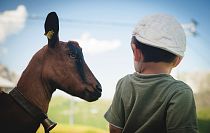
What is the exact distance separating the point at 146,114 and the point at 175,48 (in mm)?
163

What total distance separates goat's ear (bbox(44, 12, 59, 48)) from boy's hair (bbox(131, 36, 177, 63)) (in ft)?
2.06

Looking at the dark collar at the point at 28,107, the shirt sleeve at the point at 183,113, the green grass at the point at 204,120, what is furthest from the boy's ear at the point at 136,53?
the green grass at the point at 204,120

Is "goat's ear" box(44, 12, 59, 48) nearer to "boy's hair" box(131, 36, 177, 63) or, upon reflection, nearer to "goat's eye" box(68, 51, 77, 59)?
"goat's eye" box(68, 51, 77, 59)

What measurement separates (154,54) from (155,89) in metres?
0.09

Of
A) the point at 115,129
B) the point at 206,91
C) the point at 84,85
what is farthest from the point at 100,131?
the point at 115,129

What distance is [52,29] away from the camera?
1.36 metres

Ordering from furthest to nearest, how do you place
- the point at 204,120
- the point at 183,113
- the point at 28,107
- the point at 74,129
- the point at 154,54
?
the point at 204,120 → the point at 74,129 → the point at 28,107 → the point at 154,54 → the point at 183,113

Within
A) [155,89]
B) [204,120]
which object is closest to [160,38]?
[155,89]

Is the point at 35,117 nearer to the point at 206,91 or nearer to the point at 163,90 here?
the point at 163,90

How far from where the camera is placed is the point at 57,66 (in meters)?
1.37

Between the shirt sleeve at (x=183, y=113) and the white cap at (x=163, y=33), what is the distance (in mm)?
110

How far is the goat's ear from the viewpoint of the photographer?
136 cm

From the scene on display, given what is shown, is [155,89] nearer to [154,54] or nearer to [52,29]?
[154,54]

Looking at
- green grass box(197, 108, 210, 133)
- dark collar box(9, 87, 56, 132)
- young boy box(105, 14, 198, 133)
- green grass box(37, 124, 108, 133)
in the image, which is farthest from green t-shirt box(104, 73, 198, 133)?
green grass box(197, 108, 210, 133)
